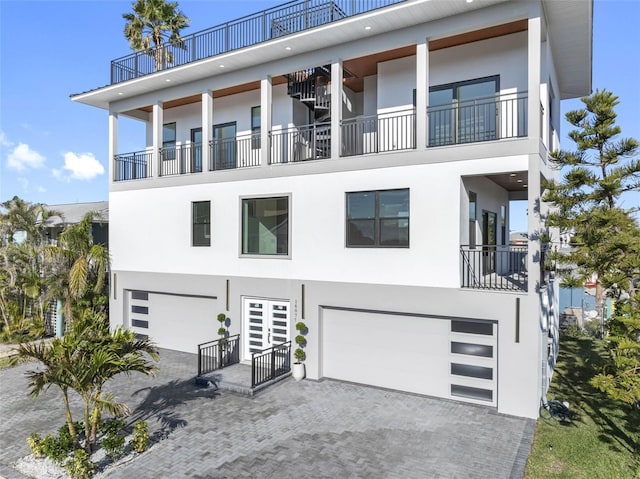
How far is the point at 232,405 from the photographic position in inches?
422

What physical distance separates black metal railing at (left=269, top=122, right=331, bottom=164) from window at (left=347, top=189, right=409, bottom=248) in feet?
8.56

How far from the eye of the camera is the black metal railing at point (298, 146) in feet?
46.3

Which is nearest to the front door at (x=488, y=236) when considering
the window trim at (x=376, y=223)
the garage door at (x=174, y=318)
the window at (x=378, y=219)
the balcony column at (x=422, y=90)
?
the window trim at (x=376, y=223)

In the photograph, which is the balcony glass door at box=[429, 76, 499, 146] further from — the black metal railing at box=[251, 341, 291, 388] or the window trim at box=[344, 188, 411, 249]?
the black metal railing at box=[251, 341, 291, 388]

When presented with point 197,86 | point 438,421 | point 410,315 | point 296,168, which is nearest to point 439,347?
point 410,315

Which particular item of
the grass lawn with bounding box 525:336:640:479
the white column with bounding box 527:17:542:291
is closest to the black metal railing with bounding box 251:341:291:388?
the grass lawn with bounding box 525:336:640:479

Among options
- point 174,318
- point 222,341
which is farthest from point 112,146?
point 222,341

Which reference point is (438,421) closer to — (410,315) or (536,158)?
(410,315)

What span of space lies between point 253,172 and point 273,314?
4.76 m

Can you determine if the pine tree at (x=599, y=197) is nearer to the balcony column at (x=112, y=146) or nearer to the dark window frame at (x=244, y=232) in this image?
the dark window frame at (x=244, y=232)

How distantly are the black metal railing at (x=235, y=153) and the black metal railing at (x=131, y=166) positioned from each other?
9.36ft

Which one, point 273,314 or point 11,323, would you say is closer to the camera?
point 273,314

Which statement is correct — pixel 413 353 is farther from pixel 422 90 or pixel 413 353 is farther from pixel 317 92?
pixel 317 92

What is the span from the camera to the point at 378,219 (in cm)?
1195
